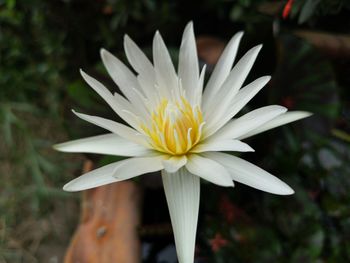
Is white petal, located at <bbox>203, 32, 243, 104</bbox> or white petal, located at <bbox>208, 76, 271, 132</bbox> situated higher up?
white petal, located at <bbox>203, 32, 243, 104</bbox>

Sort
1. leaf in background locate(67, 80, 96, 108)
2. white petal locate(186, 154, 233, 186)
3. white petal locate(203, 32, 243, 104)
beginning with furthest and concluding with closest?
leaf in background locate(67, 80, 96, 108) → white petal locate(203, 32, 243, 104) → white petal locate(186, 154, 233, 186)

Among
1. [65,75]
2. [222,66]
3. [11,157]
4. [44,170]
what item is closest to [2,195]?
[11,157]

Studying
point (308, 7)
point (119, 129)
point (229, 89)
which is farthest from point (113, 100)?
point (308, 7)

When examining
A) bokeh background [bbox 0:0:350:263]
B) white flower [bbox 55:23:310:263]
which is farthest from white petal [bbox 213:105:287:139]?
bokeh background [bbox 0:0:350:263]

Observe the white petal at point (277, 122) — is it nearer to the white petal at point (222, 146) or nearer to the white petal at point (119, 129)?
the white petal at point (222, 146)

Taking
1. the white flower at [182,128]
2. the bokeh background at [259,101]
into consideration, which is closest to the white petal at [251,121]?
the white flower at [182,128]

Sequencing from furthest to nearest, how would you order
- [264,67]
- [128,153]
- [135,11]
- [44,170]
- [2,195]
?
[2,195] → [44,170] → [135,11] → [264,67] → [128,153]

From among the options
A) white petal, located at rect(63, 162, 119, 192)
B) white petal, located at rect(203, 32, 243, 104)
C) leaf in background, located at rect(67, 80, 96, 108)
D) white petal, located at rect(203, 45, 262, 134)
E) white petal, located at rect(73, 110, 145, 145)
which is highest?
leaf in background, located at rect(67, 80, 96, 108)

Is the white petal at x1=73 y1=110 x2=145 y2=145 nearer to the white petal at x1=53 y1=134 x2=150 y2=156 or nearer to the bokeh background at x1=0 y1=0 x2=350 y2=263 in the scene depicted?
the white petal at x1=53 y1=134 x2=150 y2=156

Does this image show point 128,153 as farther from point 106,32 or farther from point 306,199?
point 106,32
